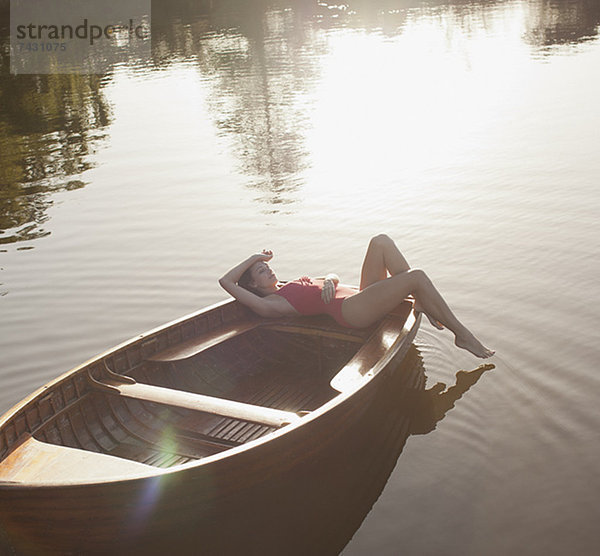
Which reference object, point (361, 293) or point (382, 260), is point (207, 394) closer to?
point (361, 293)

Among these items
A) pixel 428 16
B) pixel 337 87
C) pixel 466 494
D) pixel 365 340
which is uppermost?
pixel 428 16

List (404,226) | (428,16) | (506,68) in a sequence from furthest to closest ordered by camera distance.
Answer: (428,16) < (506,68) < (404,226)

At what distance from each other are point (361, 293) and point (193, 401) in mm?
1942

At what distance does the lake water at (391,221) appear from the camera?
5574 millimetres

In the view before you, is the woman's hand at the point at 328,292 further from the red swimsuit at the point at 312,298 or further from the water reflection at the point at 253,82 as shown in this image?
the water reflection at the point at 253,82

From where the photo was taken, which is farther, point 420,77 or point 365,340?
point 420,77

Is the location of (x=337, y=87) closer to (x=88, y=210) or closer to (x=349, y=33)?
(x=88, y=210)

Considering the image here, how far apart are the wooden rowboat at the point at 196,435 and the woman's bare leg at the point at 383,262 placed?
349mm

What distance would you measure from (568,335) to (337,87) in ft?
50.7

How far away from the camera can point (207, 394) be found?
253 inches

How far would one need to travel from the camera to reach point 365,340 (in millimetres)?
6625

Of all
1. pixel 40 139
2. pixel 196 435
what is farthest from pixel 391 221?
pixel 40 139

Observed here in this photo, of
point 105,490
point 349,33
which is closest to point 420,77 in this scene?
point 349,33

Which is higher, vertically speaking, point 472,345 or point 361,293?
point 361,293
